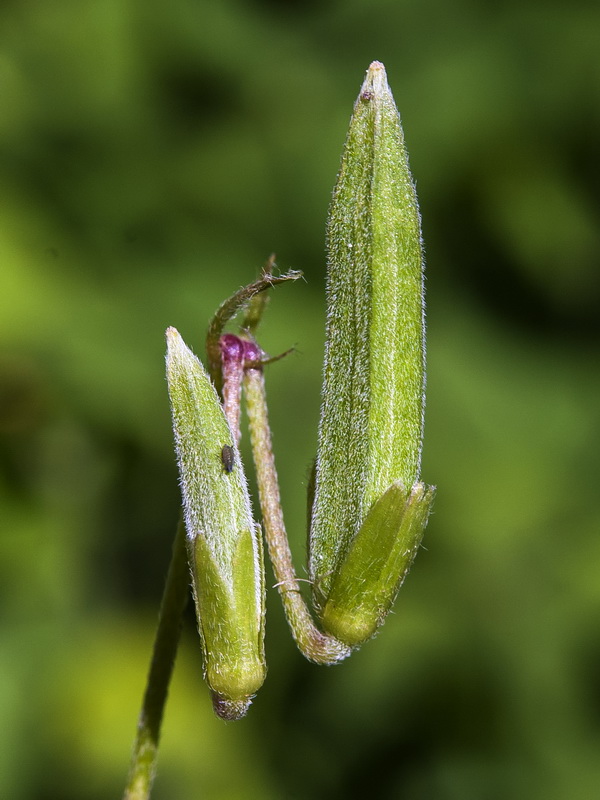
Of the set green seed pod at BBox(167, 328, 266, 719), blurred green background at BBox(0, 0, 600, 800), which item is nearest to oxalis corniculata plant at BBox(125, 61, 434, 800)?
green seed pod at BBox(167, 328, 266, 719)

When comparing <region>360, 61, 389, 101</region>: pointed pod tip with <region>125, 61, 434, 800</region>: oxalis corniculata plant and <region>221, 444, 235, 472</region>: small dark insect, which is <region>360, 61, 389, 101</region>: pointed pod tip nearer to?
<region>125, 61, 434, 800</region>: oxalis corniculata plant

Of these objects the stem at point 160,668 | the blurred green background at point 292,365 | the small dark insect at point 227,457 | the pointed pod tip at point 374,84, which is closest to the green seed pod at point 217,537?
the small dark insect at point 227,457

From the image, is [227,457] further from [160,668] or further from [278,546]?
[160,668]

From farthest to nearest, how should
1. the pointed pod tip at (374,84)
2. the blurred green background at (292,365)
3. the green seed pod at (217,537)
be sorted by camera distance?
1. the blurred green background at (292,365)
2. the pointed pod tip at (374,84)
3. the green seed pod at (217,537)

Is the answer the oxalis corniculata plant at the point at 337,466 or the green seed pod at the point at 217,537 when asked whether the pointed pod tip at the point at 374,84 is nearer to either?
the oxalis corniculata plant at the point at 337,466

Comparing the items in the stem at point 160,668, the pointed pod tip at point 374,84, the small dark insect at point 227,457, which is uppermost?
the pointed pod tip at point 374,84

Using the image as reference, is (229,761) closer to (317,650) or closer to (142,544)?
(142,544)

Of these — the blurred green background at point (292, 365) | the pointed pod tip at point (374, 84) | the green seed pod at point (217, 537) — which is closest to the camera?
the green seed pod at point (217, 537)

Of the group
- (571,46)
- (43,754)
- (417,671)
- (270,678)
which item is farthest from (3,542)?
(571,46)
